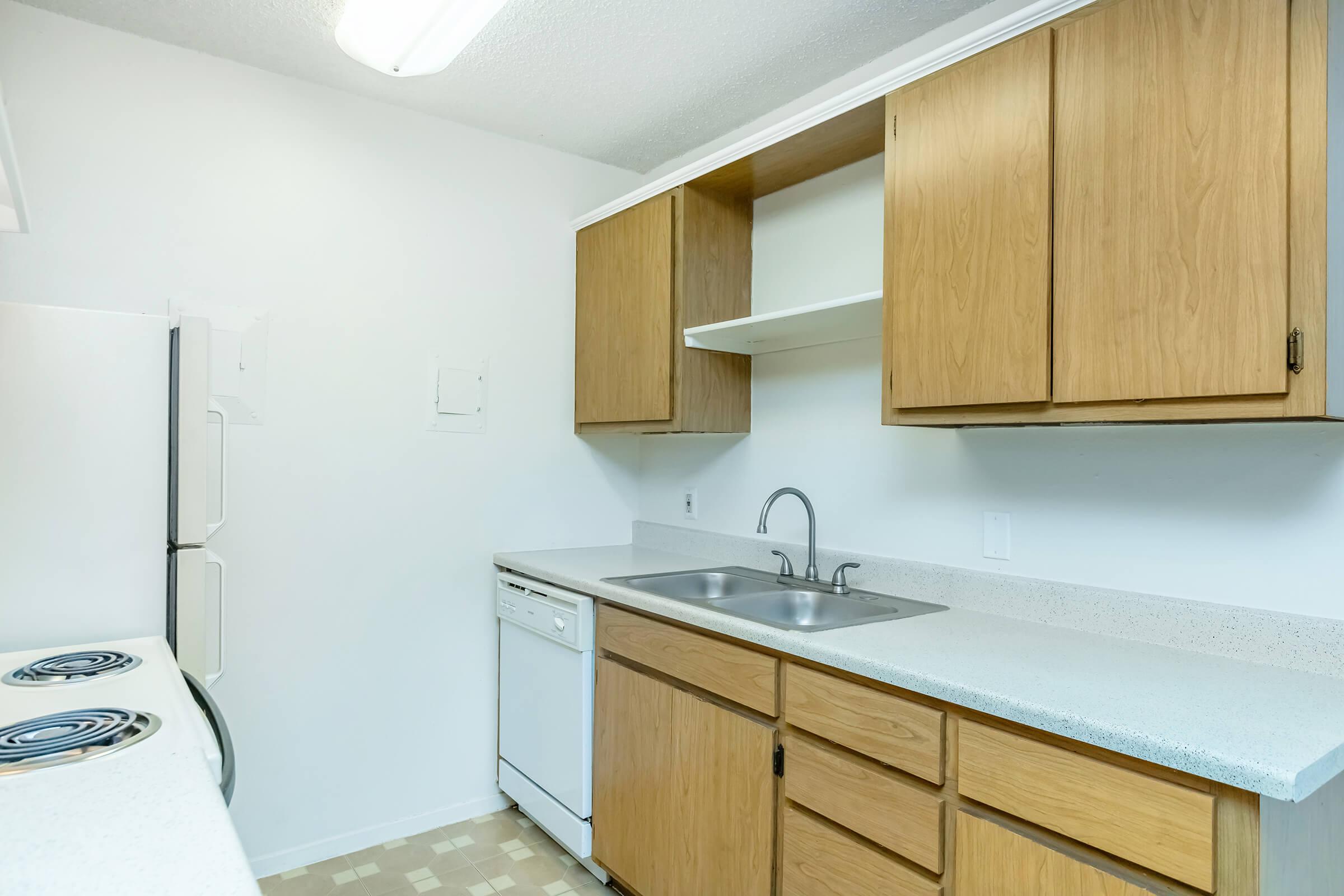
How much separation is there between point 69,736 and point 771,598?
5.44 ft

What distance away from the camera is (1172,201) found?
1335 mm

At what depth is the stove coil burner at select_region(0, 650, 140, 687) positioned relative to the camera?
4.17 feet

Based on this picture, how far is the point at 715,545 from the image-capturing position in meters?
2.78

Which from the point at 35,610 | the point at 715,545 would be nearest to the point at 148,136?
the point at 35,610

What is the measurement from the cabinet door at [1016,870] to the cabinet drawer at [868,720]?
4.0 inches

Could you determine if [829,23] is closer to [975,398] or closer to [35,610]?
[975,398]

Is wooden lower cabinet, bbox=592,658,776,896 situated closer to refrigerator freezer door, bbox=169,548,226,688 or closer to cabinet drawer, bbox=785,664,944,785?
cabinet drawer, bbox=785,664,944,785

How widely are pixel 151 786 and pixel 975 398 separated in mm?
1551

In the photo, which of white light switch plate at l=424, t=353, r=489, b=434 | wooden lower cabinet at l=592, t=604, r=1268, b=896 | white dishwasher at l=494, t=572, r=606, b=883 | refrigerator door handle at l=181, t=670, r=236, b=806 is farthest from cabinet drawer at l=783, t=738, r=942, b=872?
white light switch plate at l=424, t=353, r=489, b=434

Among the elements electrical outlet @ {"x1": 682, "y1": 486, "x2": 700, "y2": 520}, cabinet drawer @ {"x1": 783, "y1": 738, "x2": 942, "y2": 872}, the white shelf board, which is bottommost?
cabinet drawer @ {"x1": 783, "y1": 738, "x2": 942, "y2": 872}

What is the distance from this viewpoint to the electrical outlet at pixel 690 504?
291 centimetres

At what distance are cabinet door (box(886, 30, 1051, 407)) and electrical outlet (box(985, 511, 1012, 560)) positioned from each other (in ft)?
1.35

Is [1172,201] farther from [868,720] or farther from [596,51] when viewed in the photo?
[596,51]

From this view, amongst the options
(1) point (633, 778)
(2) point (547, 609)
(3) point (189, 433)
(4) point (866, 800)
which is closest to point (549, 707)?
(2) point (547, 609)
